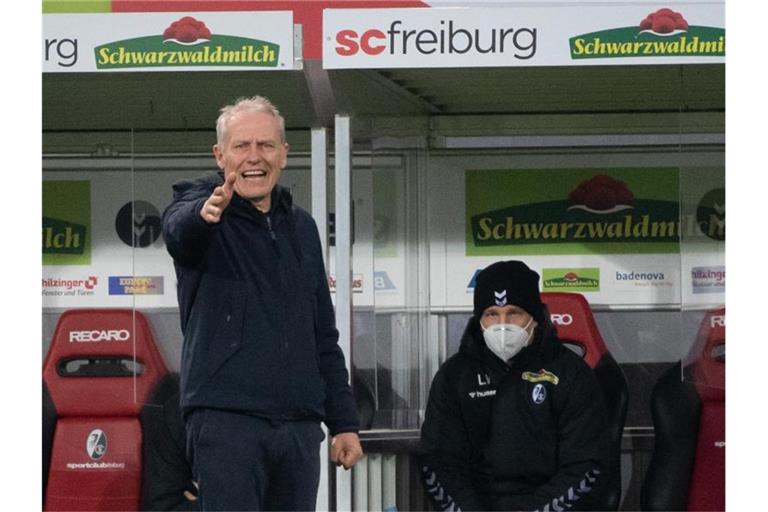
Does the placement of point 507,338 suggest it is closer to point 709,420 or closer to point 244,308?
point 709,420

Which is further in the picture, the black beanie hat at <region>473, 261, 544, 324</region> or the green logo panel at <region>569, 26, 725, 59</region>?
the black beanie hat at <region>473, 261, 544, 324</region>

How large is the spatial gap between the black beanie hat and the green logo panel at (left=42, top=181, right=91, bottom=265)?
1871 mm

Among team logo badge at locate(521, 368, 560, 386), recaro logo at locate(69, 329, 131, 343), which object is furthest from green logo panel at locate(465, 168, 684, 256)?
recaro logo at locate(69, 329, 131, 343)

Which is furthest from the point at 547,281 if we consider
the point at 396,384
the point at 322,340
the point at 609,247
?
the point at 322,340

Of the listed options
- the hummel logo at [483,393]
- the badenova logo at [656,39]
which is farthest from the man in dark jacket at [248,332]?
the hummel logo at [483,393]

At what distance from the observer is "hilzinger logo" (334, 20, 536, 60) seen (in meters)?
4.59

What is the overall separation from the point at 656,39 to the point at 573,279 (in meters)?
1.70

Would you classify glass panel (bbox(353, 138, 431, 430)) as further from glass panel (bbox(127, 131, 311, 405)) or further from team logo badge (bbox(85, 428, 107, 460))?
team logo badge (bbox(85, 428, 107, 460))

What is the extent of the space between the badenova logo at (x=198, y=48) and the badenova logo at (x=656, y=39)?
3.07 ft

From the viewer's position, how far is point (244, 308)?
3.87 m

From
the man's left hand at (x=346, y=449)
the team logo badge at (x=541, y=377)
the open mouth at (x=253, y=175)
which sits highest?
the open mouth at (x=253, y=175)

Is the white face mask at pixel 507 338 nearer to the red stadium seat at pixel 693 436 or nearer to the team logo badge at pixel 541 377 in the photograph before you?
the team logo badge at pixel 541 377

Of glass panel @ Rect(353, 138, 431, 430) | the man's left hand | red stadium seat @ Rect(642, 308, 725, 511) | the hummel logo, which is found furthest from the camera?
glass panel @ Rect(353, 138, 431, 430)

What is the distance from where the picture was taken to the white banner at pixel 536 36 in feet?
15.1
